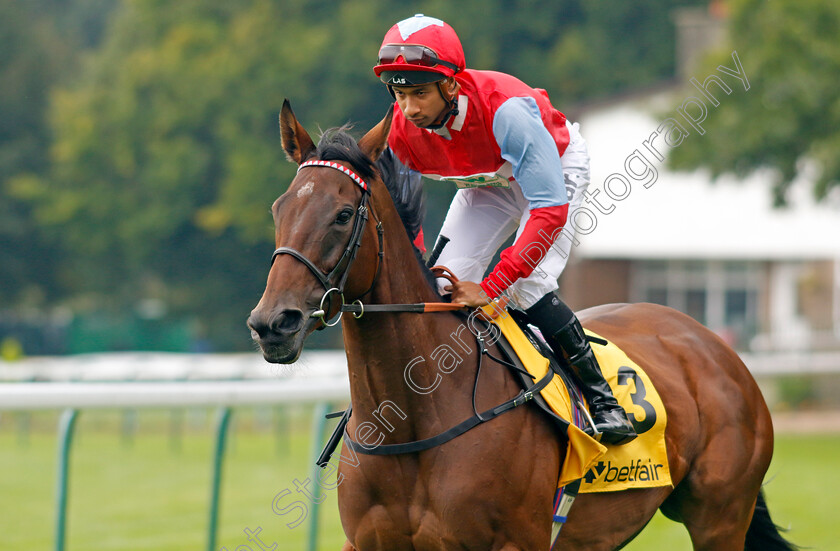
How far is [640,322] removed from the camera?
458cm

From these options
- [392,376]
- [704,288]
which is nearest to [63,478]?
[392,376]

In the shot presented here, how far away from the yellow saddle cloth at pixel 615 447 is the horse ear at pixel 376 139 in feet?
2.48

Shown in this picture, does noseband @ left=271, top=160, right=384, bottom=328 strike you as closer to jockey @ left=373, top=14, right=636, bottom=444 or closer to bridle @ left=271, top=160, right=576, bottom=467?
bridle @ left=271, top=160, right=576, bottom=467

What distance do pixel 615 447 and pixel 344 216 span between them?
1.45m

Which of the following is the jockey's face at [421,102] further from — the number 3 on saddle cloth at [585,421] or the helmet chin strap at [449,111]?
the number 3 on saddle cloth at [585,421]

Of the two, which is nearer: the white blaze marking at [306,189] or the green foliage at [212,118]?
the white blaze marking at [306,189]

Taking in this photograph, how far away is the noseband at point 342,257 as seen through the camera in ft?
9.58

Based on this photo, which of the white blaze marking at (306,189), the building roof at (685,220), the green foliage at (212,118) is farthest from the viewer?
the green foliage at (212,118)

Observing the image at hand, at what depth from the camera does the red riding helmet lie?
3309mm

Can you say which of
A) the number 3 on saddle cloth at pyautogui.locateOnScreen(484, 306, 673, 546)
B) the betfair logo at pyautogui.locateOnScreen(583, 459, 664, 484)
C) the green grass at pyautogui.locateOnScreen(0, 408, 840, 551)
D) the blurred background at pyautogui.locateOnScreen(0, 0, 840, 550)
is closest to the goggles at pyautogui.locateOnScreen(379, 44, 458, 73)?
the number 3 on saddle cloth at pyautogui.locateOnScreen(484, 306, 673, 546)

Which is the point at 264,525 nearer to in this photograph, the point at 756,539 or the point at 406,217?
the point at 756,539

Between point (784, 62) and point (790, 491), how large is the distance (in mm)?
6251

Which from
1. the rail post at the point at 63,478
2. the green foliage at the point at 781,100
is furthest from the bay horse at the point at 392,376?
the green foliage at the point at 781,100

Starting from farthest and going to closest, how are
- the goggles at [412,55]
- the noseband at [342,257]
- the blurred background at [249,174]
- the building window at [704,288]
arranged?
the building window at [704,288]
the blurred background at [249,174]
the goggles at [412,55]
the noseband at [342,257]
